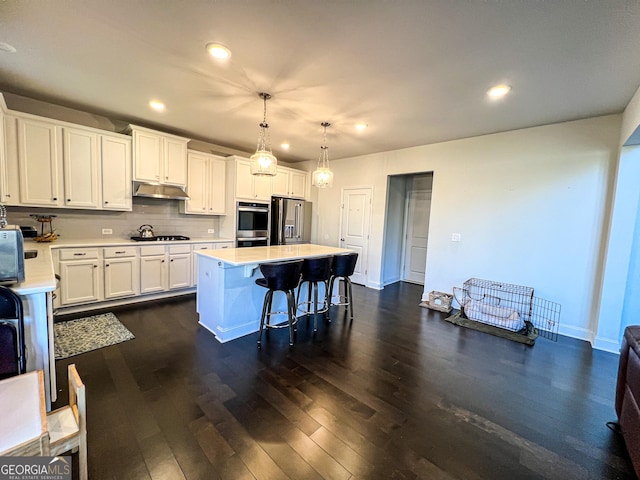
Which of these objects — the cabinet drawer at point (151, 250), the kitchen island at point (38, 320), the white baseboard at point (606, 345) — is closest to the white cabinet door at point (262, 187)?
the cabinet drawer at point (151, 250)

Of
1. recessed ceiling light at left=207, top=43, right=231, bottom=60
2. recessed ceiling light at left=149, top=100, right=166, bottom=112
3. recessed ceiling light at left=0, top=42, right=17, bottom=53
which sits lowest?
recessed ceiling light at left=0, top=42, right=17, bottom=53

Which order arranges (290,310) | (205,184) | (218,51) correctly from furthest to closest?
(205,184)
(290,310)
(218,51)

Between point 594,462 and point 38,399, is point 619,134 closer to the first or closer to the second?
point 594,462

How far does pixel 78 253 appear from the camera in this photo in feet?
11.1

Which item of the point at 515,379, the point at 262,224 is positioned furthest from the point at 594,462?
the point at 262,224

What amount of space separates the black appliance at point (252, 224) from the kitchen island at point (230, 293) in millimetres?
1823

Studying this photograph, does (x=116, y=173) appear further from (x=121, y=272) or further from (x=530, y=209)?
(x=530, y=209)

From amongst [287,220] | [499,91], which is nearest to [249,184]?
[287,220]

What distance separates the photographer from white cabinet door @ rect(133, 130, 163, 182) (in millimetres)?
3915

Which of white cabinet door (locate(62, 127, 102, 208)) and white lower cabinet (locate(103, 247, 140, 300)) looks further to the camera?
white lower cabinet (locate(103, 247, 140, 300))

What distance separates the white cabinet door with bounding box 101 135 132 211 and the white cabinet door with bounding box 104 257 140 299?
0.79 m

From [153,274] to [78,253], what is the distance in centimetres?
90

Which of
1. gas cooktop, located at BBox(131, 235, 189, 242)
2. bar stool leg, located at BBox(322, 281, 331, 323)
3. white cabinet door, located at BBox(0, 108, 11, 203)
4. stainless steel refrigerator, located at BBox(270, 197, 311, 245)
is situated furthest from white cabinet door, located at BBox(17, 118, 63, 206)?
bar stool leg, located at BBox(322, 281, 331, 323)

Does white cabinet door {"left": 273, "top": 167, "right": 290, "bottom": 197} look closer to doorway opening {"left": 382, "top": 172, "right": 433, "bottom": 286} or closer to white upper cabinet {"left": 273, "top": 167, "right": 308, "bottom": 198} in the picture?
white upper cabinet {"left": 273, "top": 167, "right": 308, "bottom": 198}
